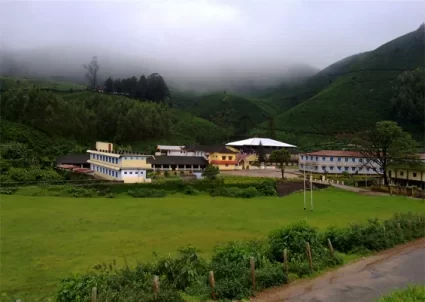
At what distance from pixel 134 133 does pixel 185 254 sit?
7534 centimetres

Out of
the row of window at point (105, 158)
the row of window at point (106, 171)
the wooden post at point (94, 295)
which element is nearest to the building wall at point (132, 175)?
the row of window at point (106, 171)

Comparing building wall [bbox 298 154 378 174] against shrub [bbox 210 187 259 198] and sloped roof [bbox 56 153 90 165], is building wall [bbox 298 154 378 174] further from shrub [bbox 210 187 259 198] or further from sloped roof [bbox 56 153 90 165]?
sloped roof [bbox 56 153 90 165]

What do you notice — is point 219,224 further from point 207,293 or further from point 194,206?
point 207,293

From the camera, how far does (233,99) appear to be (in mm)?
163500

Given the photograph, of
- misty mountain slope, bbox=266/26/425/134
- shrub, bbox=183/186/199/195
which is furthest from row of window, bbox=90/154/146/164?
misty mountain slope, bbox=266/26/425/134

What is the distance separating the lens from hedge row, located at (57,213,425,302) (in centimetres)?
1060

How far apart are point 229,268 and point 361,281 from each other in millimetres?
4743

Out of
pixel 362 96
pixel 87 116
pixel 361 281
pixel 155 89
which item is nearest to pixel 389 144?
pixel 361 281

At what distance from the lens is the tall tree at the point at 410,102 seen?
321 feet

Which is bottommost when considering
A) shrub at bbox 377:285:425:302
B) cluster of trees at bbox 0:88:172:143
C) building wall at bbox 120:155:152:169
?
shrub at bbox 377:285:425:302

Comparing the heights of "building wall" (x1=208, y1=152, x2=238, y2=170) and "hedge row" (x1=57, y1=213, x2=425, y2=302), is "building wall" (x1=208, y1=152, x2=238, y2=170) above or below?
above

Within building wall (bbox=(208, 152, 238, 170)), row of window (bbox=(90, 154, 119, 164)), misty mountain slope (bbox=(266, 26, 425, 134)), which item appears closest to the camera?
row of window (bbox=(90, 154, 119, 164))

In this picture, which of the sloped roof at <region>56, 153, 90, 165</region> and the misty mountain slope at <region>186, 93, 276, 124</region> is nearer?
the sloped roof at <region>56, 153, 90, 165</region>

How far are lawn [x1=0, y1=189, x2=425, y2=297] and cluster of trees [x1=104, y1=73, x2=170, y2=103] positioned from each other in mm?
85652
